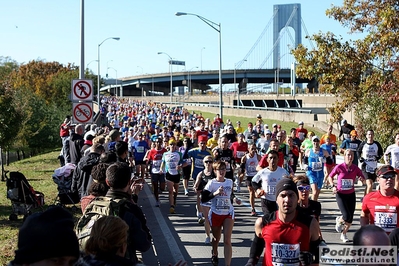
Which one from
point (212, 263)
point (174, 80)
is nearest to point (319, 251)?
point (212, 263)

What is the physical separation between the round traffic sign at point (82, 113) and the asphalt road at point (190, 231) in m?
2.58

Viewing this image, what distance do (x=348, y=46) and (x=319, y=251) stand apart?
1892 centimetres

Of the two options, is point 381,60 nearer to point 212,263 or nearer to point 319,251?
point 212,263

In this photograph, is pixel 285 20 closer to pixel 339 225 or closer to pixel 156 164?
pixel 156 164

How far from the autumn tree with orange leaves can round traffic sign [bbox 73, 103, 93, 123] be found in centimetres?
A: 1103

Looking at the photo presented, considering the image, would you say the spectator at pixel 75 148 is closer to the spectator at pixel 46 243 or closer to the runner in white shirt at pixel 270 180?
the runner in white shirt at pixel 270 180

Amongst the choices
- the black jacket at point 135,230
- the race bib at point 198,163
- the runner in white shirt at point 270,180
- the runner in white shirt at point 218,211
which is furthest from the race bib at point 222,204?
the race bib at point 198,163

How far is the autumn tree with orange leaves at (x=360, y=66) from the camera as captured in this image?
2120cm

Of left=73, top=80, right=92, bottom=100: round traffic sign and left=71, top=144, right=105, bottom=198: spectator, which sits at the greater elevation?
left=73, top=80, right=92, bottom=100: round traffic sign

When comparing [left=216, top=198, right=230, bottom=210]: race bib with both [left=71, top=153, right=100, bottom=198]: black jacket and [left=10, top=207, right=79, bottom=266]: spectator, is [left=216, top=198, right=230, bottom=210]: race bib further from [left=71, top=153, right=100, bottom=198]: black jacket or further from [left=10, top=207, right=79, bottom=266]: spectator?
[left=10, top=207, right=79, bottom=266]: spectator

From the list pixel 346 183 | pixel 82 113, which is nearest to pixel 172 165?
pixel 82 113

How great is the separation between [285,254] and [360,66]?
18861 millimetres

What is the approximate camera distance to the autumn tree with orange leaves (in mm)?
21203

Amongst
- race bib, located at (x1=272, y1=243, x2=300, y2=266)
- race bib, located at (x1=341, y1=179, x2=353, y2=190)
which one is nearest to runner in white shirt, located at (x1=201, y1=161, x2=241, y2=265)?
race bib, located at (x1=341, y1=179, x2=353, y2=190)
